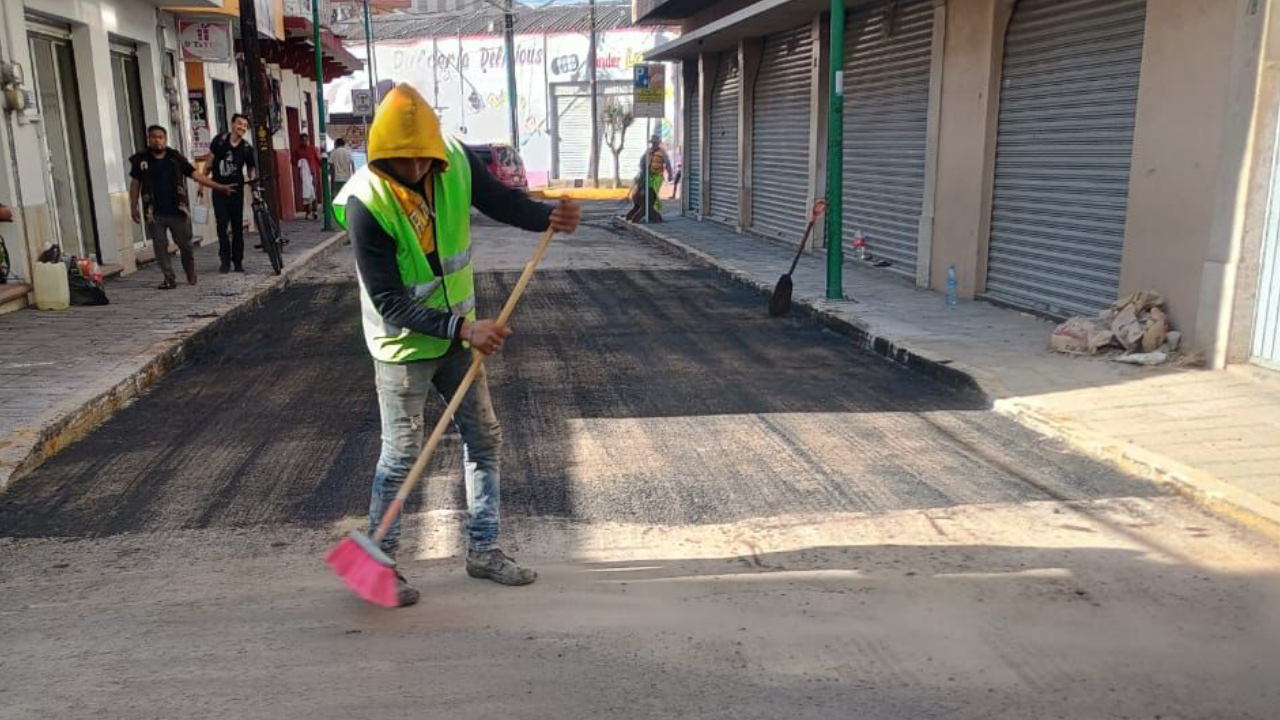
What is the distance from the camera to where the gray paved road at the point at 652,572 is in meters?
3.22

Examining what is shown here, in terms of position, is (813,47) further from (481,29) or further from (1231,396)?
(481,29)

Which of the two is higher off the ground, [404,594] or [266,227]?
[266,227]

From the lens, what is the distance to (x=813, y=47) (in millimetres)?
15547

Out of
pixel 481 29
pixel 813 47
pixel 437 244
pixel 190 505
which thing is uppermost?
pixel 481 29

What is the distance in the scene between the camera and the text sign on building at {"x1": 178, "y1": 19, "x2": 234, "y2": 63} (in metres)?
16.6

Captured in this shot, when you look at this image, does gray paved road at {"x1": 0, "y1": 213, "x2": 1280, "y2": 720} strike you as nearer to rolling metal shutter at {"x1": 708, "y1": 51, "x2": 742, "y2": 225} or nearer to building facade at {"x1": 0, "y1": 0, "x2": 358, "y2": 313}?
building facade at {"x1": 0, "y1": 0, "x2": 358, "y2": 313}

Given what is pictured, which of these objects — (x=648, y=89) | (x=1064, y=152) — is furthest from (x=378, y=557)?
(x=648, y=89)

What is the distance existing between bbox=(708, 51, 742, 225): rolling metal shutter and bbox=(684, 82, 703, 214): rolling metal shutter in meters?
Result: 0.80

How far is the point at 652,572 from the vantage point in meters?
4.25

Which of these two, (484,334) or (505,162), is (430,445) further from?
(505,162)

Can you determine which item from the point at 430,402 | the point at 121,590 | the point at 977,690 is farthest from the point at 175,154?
the point at 977,690

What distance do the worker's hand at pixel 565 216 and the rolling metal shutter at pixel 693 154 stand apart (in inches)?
768

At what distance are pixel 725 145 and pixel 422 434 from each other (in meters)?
18.5

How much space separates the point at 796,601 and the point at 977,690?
31.6 inches
